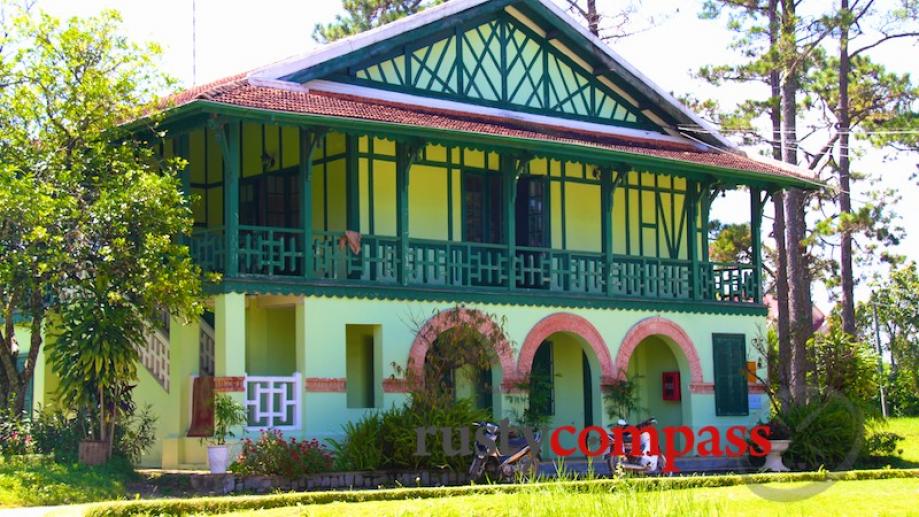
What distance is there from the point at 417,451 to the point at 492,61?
926 centimetres

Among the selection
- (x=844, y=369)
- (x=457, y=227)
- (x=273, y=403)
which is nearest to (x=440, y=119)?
(x=457, y=227)

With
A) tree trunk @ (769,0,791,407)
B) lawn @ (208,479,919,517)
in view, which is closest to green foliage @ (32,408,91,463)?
lawn @ (208,479,919,517)

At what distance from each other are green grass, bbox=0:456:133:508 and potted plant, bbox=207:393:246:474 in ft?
4.02

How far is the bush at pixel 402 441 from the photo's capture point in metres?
20.8

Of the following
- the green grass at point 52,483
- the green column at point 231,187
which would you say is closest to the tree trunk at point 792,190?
the green column at point 231,187

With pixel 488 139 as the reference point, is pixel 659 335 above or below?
below

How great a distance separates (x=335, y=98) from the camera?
78.1 feet

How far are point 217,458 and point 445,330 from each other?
16.4 ft

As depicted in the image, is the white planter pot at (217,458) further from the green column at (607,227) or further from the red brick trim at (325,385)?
the green column at (607,227)

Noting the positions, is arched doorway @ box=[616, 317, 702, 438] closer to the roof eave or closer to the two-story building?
the two-story building

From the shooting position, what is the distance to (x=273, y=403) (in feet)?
71.2

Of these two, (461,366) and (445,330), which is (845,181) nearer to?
(445,330)

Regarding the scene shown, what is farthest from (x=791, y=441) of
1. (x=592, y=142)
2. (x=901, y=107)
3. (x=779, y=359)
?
(x=901, y=107)

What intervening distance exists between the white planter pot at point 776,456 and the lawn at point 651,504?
20.6 ft
